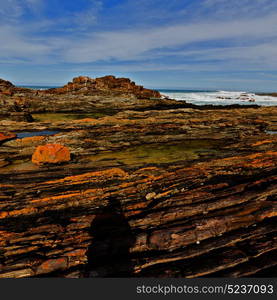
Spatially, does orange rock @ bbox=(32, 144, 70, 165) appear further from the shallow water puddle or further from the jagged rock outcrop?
the jagged rock outcrop

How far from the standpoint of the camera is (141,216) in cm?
752

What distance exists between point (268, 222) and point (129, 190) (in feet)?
17.9

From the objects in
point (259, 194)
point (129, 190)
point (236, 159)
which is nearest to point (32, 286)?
point (129, 190)

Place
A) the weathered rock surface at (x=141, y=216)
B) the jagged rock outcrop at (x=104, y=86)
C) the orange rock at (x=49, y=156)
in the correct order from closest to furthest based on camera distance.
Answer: the weathered rock surface at (x=141, y=216)
the orange rock at (x=49, y=156)
the jagged rock outcrop at (x=104, y=86)

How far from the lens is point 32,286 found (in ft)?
17.9

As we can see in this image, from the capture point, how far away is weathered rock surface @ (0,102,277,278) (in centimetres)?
590

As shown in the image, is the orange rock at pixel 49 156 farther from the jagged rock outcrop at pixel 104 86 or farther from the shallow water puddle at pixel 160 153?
the jagged rock outcrop at pixel 104 86

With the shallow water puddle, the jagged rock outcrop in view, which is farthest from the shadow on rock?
the jagged rock outcrop

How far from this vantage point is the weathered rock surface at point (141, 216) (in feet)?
19.4

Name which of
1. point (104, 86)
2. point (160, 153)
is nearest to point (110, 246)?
point (160, 153)

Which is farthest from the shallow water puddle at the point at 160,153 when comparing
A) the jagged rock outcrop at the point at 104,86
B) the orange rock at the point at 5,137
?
the jagged rock outcrop at the point at 104,86

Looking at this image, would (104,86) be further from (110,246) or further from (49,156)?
(110,246)

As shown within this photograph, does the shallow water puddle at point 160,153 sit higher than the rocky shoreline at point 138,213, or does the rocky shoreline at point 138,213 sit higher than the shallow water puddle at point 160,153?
the shallow water puddle at point 160,153

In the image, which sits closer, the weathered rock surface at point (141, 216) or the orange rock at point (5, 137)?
the weathered rock surface at point (141, 216)
